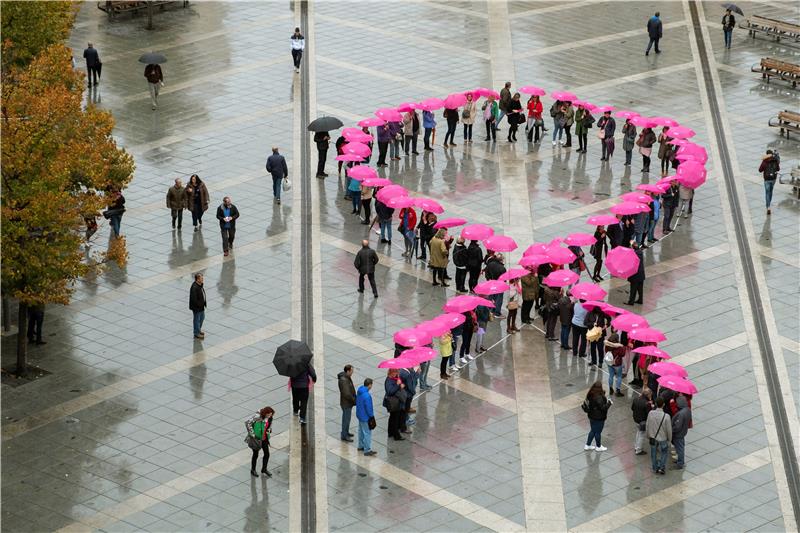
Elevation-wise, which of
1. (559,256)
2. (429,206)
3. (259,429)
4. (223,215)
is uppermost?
(429,206)

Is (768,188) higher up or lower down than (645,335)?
higher up

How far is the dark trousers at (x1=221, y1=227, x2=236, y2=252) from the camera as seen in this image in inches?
1249

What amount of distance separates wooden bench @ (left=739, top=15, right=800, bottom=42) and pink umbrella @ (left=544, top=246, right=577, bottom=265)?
68.0ft

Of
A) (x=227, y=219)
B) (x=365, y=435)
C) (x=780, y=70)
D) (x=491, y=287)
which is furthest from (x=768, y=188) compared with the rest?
(x=365, y=435)

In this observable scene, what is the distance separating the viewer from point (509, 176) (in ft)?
119

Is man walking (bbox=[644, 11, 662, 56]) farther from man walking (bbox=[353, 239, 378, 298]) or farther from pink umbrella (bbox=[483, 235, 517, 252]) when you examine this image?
man walking (bbox=[353, 239, 378, 298])

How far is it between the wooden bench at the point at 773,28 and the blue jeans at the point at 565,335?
883 inches

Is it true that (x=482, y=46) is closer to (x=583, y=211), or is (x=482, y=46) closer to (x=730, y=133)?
(x=730, y=133)

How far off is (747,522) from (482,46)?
25860 mm

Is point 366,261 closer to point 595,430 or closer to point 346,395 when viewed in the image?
point 346,395

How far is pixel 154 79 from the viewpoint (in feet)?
132

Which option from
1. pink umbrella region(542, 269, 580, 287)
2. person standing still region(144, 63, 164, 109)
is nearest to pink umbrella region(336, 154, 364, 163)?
pink umbrella region(542, 269, 580, 287)

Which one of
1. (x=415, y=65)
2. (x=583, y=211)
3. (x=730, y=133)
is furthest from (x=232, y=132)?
(x=730, y=133)

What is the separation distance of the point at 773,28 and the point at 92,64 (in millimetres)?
22292
